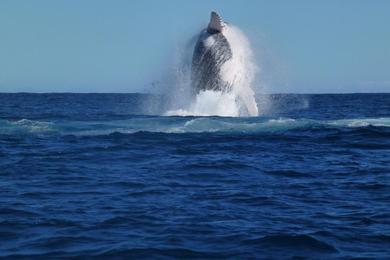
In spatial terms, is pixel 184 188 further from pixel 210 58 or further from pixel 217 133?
pixel 210 58

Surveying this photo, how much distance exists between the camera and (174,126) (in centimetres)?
2148

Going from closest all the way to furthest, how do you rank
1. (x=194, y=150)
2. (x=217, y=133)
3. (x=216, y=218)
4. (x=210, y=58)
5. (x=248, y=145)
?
(x=216, y=218)
(x=194, y=150)
(x=248, y=145)
(x=217, y=133)
(x=210, y=58)

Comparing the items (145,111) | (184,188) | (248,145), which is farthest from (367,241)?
(145,111)

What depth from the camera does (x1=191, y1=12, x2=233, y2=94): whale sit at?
25328mm

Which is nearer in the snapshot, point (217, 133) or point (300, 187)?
point (300, 187)

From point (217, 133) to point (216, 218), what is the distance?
1137cm

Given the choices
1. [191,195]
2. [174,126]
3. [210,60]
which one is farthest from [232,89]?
[191,195]

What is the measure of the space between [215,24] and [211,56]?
128cm

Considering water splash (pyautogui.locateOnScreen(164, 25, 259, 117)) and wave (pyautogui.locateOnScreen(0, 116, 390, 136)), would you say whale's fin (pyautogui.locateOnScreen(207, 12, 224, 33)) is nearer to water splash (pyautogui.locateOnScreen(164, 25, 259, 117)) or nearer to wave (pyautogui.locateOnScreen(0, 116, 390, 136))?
water splash (pyautogui.locateOnScreen(164, 25, 259, 117))

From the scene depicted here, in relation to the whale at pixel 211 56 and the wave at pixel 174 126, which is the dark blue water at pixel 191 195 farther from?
the whale at pixel 211 56

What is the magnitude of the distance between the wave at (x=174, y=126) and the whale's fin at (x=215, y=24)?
3.97 meters

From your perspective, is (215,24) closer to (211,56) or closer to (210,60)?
(211,56)

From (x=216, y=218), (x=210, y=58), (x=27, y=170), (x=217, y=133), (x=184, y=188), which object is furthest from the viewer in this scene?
(x=210, y=58)

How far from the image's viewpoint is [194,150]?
661 inches
